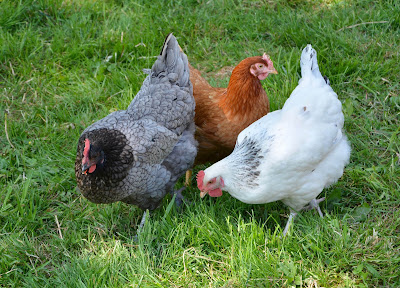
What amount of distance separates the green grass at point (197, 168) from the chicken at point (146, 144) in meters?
0.29

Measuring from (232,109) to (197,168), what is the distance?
0.75 meters

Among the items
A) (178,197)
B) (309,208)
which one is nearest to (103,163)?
(178,197)

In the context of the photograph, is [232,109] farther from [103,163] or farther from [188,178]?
[103,163]

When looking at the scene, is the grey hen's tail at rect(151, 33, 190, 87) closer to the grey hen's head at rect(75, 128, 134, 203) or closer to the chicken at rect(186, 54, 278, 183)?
the chicken at rect(186, 54, 278, 183)

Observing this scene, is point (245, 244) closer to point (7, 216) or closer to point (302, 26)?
point (7, 216)

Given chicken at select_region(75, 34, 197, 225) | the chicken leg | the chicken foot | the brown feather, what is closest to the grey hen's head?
chicken at select_region(75, 34, 197, 225)

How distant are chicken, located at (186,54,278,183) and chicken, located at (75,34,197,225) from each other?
0.47 feet

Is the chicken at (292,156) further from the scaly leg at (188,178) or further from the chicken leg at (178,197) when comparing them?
the scaly leg at (188,178)

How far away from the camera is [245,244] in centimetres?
265

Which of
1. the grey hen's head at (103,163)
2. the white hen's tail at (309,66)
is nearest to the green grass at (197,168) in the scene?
the grey hen's head at (103,163)

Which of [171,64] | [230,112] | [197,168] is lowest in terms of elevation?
[197,168]

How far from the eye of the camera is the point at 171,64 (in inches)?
133

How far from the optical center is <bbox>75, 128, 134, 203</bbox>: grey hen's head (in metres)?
2.80

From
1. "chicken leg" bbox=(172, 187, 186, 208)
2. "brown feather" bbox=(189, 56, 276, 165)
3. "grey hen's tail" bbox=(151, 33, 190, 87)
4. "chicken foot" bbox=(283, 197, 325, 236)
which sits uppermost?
"grey hen's tail" bbox=(151, 33, 190, 87)
